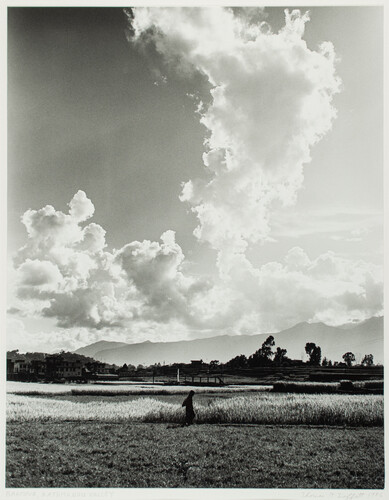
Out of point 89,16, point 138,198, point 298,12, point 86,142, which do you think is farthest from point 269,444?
point 89,16

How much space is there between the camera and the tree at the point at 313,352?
9.22m

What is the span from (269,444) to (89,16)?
30.8 feet

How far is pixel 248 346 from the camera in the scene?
9547 millimetres

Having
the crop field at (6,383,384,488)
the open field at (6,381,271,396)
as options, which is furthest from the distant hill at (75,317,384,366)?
the crop field at (6,383,384,488)

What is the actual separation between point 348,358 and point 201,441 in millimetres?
3565

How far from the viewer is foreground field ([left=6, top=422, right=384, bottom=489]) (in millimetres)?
7621

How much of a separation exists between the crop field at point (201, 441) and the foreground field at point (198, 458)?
2cm

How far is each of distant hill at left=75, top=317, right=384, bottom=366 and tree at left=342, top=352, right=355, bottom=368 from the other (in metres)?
0.08

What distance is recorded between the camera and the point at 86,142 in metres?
9.62

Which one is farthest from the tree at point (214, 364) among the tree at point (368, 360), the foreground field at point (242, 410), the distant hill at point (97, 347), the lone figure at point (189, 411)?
the tree at point (368, 360)

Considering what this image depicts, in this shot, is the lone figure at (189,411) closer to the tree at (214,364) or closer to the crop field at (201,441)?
the crop field at (201,441)
